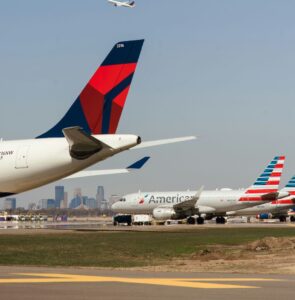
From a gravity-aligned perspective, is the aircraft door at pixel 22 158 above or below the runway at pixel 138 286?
above

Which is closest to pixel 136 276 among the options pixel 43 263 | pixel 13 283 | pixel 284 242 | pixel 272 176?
pixel 13 283

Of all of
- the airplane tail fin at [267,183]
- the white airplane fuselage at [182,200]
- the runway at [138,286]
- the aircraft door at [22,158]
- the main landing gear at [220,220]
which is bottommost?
the runway at [138,286]

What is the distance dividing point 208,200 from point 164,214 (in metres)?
8.59

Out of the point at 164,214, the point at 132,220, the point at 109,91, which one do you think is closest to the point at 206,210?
the point at 164,214

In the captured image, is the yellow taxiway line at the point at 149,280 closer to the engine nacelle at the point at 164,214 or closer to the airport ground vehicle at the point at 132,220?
the airport ground vehicle at the point at 132,220

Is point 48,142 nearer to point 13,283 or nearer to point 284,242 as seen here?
point 284,242

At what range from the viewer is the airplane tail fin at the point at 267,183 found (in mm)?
99312

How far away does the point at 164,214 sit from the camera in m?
93.9

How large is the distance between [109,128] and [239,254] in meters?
12.6

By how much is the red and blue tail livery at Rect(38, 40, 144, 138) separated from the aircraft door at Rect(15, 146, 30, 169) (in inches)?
128

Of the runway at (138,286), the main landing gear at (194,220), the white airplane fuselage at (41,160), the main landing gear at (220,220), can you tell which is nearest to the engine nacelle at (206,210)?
the main landing gear at (194,220)

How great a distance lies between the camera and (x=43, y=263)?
29422 mm

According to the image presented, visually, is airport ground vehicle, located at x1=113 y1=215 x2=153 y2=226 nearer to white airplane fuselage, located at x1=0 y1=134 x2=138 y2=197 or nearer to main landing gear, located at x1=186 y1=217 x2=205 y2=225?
main landing gear, located at x1=186 y1=217 x2=205 y2=225

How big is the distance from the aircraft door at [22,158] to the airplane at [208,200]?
5239 centimetres
